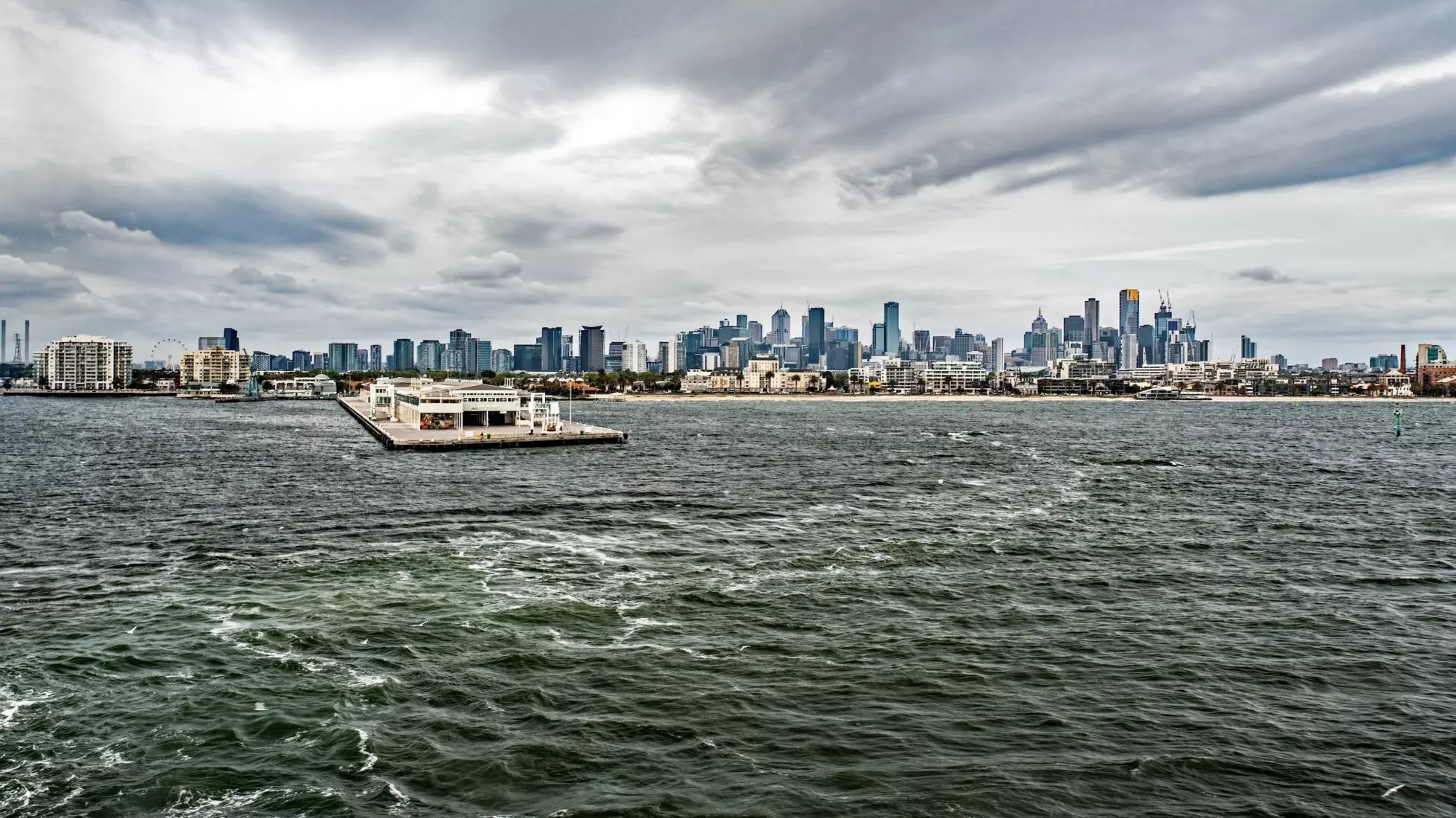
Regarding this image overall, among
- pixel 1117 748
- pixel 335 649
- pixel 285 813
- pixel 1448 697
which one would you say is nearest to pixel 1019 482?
pixel 1448 697

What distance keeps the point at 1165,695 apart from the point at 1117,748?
412cm

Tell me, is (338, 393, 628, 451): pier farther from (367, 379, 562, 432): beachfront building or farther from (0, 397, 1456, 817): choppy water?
(0, 397, 1456, 817): choppy water

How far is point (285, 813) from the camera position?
1677cm

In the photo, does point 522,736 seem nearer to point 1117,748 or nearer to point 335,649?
point 335,649

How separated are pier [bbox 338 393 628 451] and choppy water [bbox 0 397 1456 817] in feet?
113

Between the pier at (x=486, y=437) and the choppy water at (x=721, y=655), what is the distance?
113ft

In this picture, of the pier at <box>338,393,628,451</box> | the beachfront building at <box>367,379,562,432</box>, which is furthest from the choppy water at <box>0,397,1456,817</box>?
the beachfront building at <box>367,379,562,432</box>

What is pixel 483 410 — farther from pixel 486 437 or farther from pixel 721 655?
pixel 721 655

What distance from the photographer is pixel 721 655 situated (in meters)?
25.5

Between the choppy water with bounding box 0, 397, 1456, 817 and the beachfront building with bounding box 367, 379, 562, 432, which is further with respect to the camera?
the beachfront building with bounding box 367, 379, 562, 432

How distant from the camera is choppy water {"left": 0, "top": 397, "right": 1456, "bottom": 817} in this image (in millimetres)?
18078

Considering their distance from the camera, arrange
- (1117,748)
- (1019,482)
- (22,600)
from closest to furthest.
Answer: (1117,748), (22,600), (1019,482)

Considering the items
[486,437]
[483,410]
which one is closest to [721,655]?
[486,437]

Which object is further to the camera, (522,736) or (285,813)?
(522,736)
